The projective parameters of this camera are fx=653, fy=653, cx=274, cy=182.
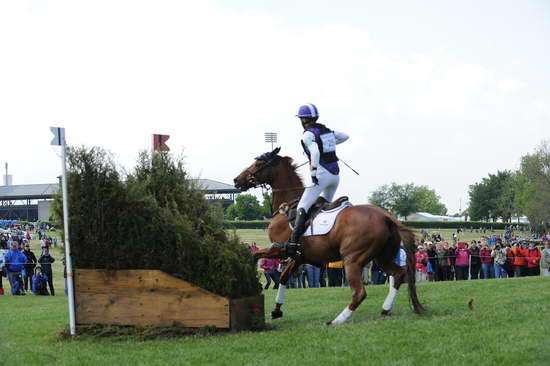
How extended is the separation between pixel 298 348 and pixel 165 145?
4.38 m

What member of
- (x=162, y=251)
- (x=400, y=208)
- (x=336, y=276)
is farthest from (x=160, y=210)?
(x=400, y=208)

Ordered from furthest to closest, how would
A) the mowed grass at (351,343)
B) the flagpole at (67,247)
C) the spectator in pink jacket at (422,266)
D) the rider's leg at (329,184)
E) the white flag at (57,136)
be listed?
the spectator in pink jacket at (422,266) → the rider's leg at (329,184) → the white flag at (57,136) → the flagpole at (67,247) → the mowed grass at (351,343)

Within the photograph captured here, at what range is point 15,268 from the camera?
2353 cm

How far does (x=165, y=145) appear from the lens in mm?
10453

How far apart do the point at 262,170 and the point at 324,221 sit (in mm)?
1742

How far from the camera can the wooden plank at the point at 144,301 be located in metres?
8.97

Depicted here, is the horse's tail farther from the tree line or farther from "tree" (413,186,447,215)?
"tree" (413,186,447,215)

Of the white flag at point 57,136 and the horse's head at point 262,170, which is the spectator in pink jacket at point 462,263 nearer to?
the horse's head at point 262,170

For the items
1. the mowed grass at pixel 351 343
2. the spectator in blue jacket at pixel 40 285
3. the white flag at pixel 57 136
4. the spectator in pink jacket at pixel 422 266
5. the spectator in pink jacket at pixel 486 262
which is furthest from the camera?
the spectator in pink jacket at pixel 486 262

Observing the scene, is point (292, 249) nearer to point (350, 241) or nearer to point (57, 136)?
point (350, 241)

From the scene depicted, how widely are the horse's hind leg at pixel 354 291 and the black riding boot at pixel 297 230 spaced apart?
91 centimetres

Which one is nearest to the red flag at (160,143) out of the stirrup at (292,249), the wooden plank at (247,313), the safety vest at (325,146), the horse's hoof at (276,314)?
the safety vest at (325,146)

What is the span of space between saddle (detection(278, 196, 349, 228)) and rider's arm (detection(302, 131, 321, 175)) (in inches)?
24.6

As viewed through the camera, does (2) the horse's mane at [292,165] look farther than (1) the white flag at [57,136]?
Yes
